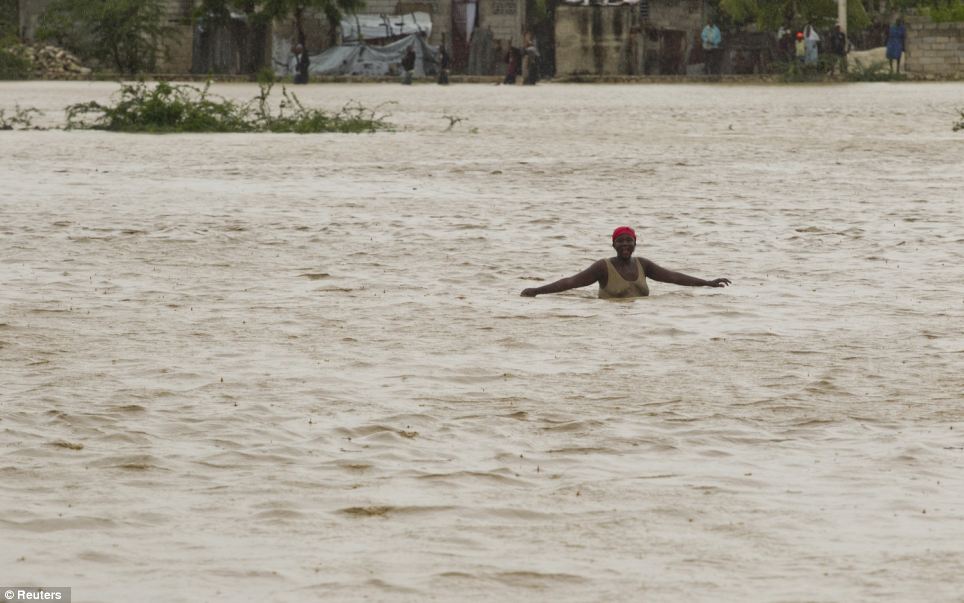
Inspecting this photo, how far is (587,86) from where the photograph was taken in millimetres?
46062

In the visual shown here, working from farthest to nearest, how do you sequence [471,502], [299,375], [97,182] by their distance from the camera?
[97,182], [299,375], [471,502]

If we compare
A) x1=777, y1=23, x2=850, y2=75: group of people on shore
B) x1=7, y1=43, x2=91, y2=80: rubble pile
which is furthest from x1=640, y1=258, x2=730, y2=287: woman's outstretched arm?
x1=7, y1=43, x2=91, y2=80: rubble pile

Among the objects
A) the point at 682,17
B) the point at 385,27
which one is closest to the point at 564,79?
the point at 682,17

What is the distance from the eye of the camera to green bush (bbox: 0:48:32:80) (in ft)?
170

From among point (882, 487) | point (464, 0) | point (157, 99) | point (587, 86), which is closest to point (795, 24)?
point (587, 86)

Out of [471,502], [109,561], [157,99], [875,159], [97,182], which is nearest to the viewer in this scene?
[109,561]

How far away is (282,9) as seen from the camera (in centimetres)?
5112

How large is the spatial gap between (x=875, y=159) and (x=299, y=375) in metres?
12.4

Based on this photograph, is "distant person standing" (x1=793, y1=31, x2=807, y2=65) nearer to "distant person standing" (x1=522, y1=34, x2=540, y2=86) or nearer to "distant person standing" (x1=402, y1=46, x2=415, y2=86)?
"distant person standing" (x1=522, y1=34, x2=540, y2=86)

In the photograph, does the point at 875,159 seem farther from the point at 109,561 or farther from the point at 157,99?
the point at 109,561

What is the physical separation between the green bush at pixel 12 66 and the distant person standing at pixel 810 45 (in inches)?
943

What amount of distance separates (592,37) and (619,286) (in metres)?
42.8

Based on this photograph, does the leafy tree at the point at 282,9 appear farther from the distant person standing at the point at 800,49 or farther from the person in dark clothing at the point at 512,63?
the distant person standing at the point at 800,49

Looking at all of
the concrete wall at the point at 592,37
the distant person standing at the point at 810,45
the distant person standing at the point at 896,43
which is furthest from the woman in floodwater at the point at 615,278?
the concrete wall at the point at 592,37
